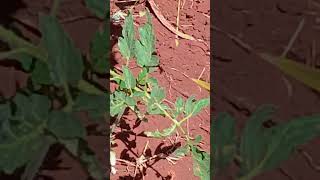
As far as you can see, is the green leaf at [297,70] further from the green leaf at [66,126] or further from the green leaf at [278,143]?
the green leaf at [66,126]

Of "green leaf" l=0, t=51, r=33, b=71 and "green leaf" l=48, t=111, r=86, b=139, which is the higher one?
"green leaf" l=0, t=51, r=33, b=71

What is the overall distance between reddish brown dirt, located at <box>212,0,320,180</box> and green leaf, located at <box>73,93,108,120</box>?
0.25 m

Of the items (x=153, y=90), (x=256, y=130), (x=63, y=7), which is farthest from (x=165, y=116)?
(x=63, y=7)

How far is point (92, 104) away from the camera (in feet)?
5.80

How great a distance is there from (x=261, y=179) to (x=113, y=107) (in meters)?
0.37

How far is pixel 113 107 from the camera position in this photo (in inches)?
69.1

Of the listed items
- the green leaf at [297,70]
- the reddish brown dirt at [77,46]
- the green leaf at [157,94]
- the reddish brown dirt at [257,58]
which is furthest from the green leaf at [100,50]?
the green leaf at [297,70]

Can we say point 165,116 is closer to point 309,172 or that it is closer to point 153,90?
point 153,90

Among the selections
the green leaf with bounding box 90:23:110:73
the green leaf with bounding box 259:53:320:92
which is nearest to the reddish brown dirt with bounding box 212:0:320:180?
the green leaf with bounding box 259:53:320:92

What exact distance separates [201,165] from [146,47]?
0.29 metres

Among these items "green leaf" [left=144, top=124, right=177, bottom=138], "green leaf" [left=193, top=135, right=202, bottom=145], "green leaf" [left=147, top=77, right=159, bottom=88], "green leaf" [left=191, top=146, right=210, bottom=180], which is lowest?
"green leaf" [left=191, top=146, right=210, bottom=180]

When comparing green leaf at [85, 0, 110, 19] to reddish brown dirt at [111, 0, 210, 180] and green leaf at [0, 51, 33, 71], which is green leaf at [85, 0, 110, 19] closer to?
reddish brown dirt at [111, 0, 210, 180]

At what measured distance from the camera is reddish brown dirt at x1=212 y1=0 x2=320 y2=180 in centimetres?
178

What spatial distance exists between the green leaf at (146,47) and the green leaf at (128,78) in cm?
3
